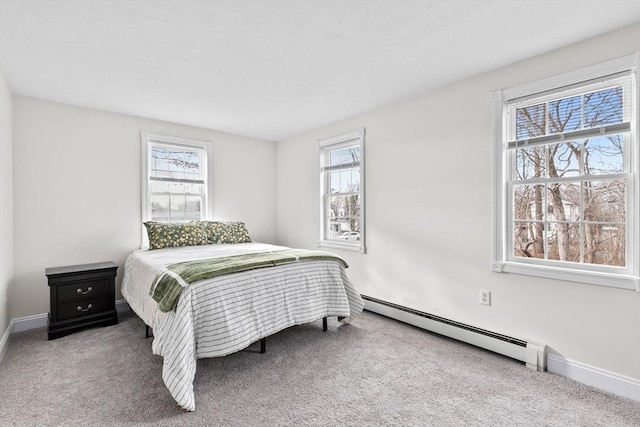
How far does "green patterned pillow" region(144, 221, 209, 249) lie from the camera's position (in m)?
3.54

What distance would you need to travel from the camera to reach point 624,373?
2.01 meters

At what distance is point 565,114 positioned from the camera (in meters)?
2.31

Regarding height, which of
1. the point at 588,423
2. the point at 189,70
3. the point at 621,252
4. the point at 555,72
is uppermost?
the point at 189,70

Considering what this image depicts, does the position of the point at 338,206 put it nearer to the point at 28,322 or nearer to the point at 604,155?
the point at 604,155

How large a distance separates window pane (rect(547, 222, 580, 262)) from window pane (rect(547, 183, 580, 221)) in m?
0.05

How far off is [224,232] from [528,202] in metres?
3.34

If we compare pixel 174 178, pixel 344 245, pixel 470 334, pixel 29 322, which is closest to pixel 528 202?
pixel 470 334

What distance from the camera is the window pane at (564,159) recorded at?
7.44ft

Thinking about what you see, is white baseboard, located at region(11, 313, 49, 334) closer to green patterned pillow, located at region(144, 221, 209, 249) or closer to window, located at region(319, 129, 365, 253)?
green patterned pillow, located at region(144, 221, 209, 249)

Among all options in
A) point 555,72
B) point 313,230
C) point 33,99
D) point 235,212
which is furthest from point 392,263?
point 33,99

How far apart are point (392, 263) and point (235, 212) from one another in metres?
2.48

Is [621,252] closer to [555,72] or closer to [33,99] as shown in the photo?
[555,72]

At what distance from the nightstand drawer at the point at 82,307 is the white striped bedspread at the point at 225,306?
0.79 ft

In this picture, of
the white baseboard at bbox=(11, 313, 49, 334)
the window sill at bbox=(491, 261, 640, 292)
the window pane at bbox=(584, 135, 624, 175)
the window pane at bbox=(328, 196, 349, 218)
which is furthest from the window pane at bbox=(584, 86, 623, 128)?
the white baseboard at bbox=(11, 313, 49, 334)
